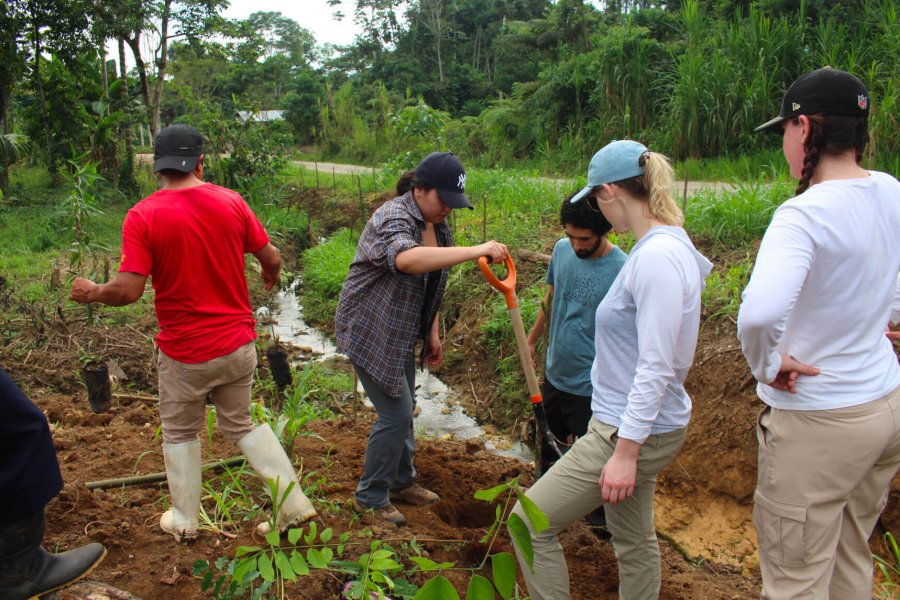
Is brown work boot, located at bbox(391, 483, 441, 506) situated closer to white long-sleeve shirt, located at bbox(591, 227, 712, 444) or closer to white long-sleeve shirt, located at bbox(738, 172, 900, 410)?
white long-sleeve shirt, located at bbox(591, 227, 712, 444)

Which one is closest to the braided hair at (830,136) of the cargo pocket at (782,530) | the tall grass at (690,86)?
the cargo pocket at (782,530)

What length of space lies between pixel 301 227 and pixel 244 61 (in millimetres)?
6048

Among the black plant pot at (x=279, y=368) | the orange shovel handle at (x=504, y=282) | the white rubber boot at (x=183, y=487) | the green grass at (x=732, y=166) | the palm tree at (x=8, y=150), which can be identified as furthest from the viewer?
the palm tree at (x=8, y=150)

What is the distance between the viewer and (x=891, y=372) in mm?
1848

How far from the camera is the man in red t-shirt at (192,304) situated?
2.61m

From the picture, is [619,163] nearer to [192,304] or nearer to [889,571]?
[192,304]

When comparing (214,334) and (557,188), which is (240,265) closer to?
(214,334)

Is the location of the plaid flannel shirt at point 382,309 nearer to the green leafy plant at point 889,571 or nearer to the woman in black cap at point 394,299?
the woman in black cap at point 394,299

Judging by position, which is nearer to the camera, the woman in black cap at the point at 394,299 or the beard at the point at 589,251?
the woman in black cap at the point at 394,299

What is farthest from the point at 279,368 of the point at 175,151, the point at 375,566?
the point at 375,566

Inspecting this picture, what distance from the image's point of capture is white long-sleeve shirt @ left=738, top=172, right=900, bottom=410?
1.70 metres

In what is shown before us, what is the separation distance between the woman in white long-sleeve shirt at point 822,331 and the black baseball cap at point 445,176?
52.3 inches

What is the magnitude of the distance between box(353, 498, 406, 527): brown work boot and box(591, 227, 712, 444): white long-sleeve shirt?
1353 millimetres

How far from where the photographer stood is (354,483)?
11.8ft
